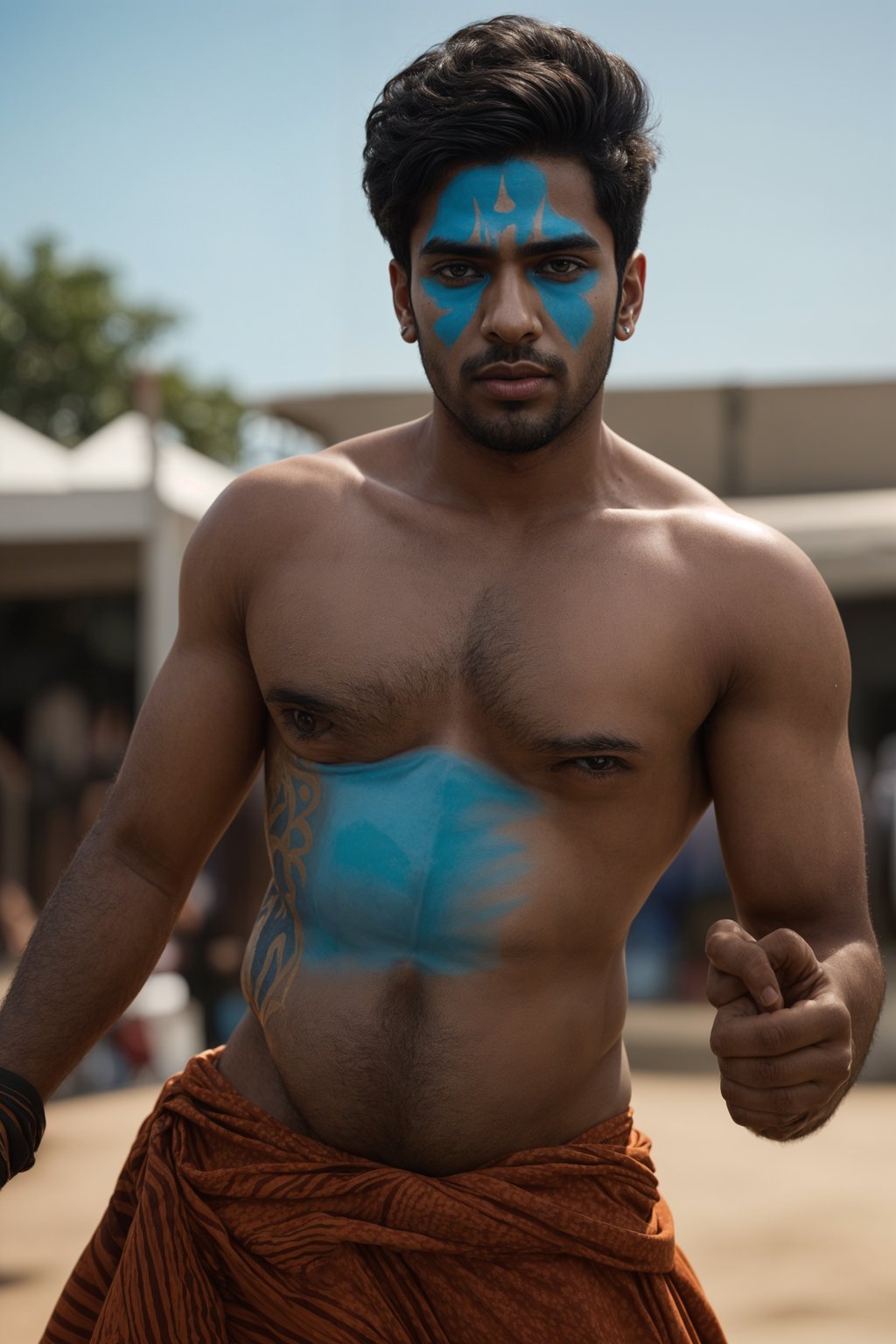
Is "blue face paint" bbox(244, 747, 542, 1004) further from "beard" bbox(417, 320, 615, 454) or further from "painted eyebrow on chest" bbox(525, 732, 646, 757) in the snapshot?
"beard" bbox(417, 320, 615, 454)

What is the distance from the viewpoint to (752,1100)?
5.68 feet

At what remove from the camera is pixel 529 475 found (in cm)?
222

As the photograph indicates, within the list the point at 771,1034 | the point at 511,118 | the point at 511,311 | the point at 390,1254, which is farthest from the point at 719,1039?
the point at 511,118

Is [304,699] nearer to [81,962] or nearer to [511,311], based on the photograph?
[81,962]

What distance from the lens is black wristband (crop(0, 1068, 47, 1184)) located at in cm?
202

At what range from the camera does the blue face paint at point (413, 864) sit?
207 centimetres

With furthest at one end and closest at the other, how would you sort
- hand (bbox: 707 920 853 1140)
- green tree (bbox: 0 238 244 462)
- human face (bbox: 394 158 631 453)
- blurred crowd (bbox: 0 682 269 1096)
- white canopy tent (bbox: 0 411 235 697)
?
green tree (bbox: 0 238 244 462) → white canopy tent (bbox: 0 411 235 697) → blurred crowd (bbox: 0 682 269 1096) → human face (bbox: 394 158 631 453) → hand (bbox: 707 920 853 1140)

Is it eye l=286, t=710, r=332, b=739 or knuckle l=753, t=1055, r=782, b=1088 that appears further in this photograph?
eye l=286, t=710, r=332, b=739

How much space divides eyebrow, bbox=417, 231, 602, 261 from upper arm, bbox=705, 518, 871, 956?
46cm

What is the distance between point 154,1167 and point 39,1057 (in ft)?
0.70

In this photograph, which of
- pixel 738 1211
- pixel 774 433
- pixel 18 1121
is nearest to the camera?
pixel 18 1121

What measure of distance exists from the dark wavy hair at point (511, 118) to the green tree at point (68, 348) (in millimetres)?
29382

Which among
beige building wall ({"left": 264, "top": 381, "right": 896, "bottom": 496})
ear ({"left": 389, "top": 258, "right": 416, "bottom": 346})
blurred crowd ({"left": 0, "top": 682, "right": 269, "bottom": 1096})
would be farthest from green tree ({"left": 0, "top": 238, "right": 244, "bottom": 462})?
ear ({"left": 389, "top": 258, "right": 416, "bottom": 346})

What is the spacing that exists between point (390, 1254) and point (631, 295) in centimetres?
131
